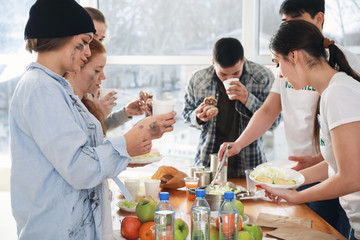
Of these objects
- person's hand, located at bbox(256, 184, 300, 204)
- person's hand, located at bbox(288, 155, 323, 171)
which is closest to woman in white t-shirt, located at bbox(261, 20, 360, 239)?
person's hand, located at bbox(256, 184, 300, 204)

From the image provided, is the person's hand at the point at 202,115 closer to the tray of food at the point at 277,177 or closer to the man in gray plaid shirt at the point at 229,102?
the man in gray plaid shirt at the point at 229,102

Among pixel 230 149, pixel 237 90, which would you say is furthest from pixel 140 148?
pixel 237 90

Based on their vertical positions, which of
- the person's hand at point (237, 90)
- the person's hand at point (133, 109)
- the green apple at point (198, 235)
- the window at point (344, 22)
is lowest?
the green apple at point (198, 235)

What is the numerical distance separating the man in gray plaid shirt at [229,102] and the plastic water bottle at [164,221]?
1.47 metres

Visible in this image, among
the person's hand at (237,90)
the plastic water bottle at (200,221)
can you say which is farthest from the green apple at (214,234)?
the person's hand at (237,90)

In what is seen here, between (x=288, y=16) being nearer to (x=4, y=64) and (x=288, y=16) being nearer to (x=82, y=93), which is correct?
(x=82, y=93)

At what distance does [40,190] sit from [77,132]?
0.78ft

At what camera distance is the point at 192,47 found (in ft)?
13.8

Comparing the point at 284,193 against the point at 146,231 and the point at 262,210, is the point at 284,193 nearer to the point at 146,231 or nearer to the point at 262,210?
the point at 262,210

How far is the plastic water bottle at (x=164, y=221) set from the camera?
1.38m

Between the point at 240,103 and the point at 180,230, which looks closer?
the point at 180,230

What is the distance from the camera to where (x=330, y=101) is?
1620mm

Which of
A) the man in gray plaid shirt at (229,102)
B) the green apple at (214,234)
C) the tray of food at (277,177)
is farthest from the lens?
the man in gray plaid shirt at (229,102)

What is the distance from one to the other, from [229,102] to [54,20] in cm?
187
